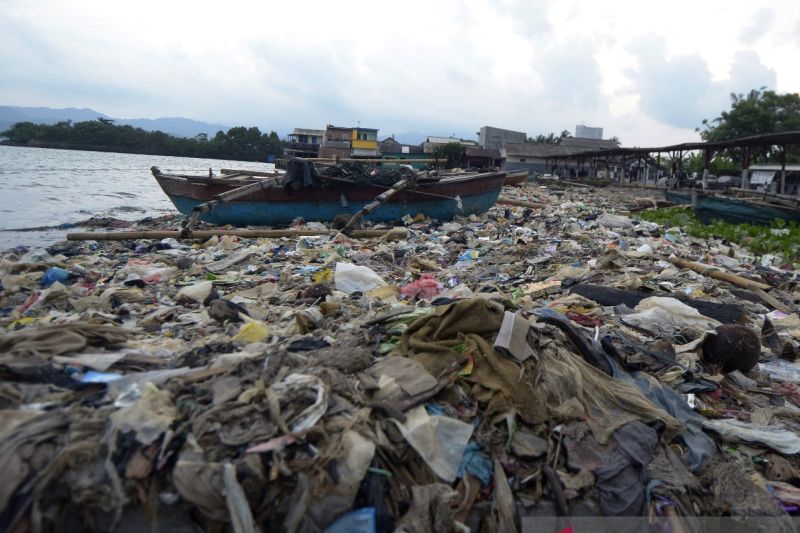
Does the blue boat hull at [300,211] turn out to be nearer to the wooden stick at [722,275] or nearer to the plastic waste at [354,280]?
the plastic waste at [354,280]

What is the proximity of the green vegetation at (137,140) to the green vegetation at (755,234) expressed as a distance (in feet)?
162

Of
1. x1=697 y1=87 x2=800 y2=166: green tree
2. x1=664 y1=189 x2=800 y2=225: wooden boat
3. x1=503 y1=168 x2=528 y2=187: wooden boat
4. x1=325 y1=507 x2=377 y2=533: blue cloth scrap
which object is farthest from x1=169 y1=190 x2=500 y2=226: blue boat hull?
x1=697 y1=87 x2=800 y2=166: green tree

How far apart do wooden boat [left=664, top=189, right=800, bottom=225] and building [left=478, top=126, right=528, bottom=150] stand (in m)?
30.8

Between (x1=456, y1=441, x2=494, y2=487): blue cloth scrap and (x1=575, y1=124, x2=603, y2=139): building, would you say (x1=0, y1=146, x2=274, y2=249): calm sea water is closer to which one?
(x1=456, y1=441, x2=494, y2=487): blue cloth scrap

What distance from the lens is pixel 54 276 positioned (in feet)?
18.0

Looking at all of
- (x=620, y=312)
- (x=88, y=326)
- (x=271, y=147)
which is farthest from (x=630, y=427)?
(x=271, y=147)

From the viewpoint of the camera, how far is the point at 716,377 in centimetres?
302

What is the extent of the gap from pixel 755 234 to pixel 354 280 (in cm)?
865

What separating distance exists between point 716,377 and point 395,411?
88.0 inches

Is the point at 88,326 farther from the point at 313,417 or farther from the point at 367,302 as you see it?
the point at 367,302

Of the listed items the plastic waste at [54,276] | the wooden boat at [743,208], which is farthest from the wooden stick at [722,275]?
the plastic waste at [54,276]

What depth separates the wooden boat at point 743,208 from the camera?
1119 cm

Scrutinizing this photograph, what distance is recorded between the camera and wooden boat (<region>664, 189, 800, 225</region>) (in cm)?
1119

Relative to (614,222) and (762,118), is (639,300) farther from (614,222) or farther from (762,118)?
(762,118)
